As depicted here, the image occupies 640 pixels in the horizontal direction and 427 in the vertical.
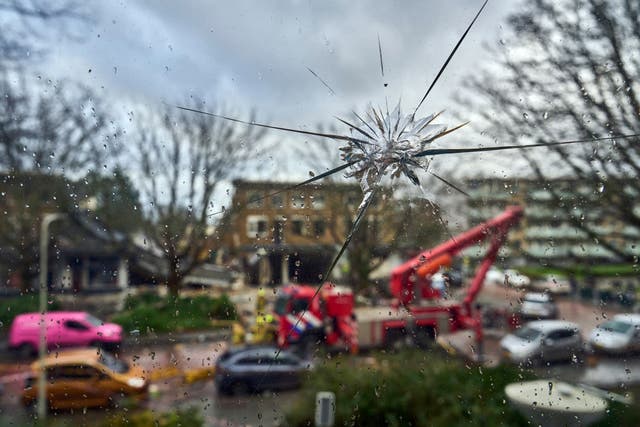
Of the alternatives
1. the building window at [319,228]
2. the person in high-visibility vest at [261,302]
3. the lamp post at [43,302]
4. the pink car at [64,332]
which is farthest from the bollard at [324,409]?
the lamp post at [43,302]

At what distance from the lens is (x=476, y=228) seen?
75cm

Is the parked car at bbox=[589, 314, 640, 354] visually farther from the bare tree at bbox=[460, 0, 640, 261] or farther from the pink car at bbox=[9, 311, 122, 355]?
the pink car at bbox=[9, 311, 122, 355]

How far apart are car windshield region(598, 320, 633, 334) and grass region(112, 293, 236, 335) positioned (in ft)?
2.00

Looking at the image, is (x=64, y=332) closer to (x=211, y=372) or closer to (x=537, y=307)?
(x=211, y=372)

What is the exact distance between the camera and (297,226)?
31.2 inches

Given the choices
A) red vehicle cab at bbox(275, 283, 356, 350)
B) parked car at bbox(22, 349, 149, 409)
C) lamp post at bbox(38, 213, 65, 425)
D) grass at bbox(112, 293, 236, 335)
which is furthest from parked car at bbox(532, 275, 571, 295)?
lamp post at bbox(38, 213, 65, 425)

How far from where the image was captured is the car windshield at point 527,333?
0.73 metres

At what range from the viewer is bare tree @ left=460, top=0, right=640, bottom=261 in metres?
0.76

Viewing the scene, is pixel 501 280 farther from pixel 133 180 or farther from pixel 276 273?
pixel 133 180

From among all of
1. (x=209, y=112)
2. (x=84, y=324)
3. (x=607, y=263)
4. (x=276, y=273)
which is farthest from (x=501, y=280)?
(x=84, y=324)

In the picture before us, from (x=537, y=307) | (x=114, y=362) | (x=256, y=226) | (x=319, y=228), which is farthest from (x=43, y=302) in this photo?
(x=537, y=307)

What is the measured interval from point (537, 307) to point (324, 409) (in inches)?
15.1

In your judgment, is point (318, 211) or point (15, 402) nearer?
point (318, 211)

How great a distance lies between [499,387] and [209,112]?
2.23 ft
